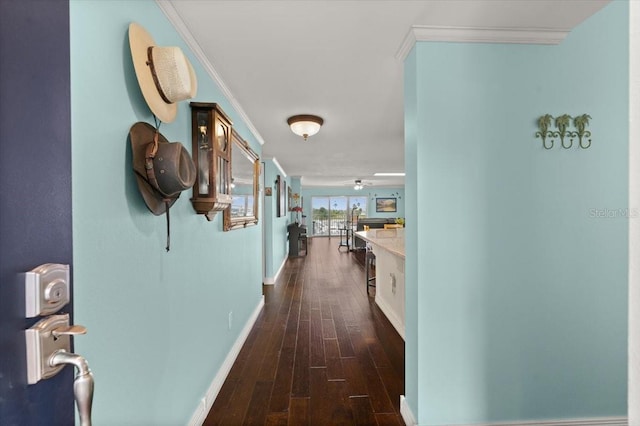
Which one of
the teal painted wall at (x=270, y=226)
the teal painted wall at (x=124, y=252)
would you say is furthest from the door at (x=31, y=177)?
the teal painted wall at (x=270, y=226)

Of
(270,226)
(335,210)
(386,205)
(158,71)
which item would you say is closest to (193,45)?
(158,71)

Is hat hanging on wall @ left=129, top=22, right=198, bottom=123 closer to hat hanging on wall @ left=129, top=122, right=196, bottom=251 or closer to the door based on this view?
hat hanging on wall @ left=129, top=122, right=196, bottom=251

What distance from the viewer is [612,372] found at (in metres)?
1.58

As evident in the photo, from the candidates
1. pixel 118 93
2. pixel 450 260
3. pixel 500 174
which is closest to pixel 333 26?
pixel 118 93

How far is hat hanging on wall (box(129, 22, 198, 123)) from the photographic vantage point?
104 cm

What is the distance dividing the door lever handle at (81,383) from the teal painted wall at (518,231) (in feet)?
4.50

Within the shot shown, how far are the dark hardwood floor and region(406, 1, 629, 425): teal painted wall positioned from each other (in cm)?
50

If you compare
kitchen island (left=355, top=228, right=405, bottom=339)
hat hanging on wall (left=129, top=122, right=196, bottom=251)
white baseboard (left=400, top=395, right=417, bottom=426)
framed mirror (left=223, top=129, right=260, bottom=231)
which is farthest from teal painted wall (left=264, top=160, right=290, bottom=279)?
hat hanging on wall (left=129, top=122, right=196, bottom=251)

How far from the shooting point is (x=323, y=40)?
1572mm

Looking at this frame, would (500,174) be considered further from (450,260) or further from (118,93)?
(118,93)

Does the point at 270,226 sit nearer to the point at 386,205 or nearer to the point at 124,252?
the point at 124,252

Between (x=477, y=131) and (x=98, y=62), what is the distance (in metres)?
1.64

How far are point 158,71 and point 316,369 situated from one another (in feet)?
Result: 7.07

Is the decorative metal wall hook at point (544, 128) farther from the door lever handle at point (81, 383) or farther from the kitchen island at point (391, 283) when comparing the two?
the door lever handle at point (81, 383)
